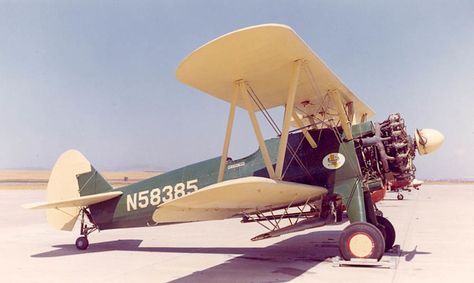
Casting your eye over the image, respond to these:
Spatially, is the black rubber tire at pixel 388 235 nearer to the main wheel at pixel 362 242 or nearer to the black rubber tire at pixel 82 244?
the main wheel at pixel 362 242

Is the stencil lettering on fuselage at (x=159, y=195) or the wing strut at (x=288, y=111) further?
the stencil lettering on fuselage at (x=159, y=195)

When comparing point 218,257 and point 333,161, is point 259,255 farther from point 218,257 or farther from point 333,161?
point 333,161

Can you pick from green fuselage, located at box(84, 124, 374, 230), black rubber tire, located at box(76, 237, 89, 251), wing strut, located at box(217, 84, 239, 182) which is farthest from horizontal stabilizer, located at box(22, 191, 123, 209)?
wing strut, located at box(217, 84, 239, 182)

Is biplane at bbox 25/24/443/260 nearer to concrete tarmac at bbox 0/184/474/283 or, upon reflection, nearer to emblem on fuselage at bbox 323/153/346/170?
emblem on fuselage at bbox 323/153/346/170

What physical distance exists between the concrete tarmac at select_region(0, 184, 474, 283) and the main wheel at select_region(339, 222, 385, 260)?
0.71 feet

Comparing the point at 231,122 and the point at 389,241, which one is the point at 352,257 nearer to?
the point at 389,241

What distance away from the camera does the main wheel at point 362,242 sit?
238 inches

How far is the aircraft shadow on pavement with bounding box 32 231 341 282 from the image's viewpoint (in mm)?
5934

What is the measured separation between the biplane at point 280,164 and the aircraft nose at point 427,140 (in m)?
0.02

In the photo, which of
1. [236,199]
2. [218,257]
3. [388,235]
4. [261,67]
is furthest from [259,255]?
[261,67]

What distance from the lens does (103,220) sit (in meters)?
9.07

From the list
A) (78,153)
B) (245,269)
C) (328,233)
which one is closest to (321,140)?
(245,269)

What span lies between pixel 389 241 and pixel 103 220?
596cm

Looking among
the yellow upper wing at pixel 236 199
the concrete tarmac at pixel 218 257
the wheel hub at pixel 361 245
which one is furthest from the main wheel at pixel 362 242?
the yellow upper wing at pixel 236 199
